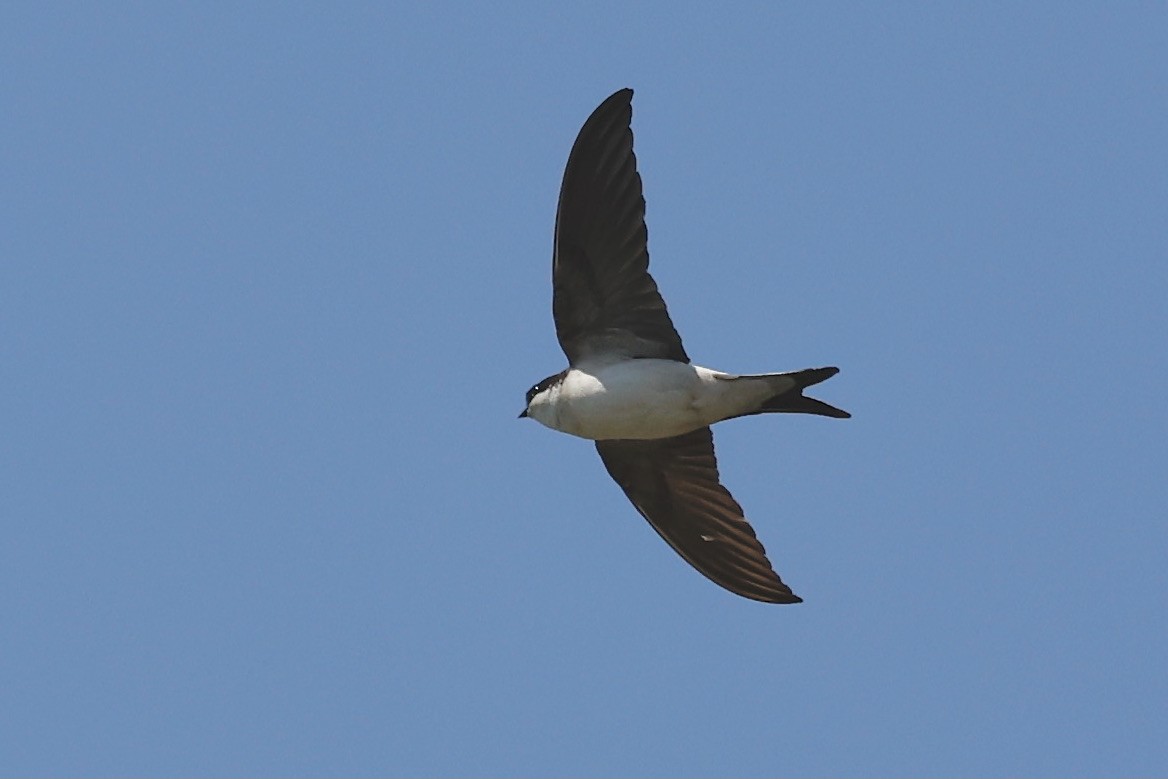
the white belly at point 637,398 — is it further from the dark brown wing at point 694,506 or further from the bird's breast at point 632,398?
the dark brown wing at point 694,506

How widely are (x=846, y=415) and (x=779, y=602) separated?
1125 mm

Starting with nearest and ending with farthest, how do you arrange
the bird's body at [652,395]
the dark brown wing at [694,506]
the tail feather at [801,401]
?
the tail feather at [801,401] → the bird's body at [652,395] → the dark brown wing at [694,506]

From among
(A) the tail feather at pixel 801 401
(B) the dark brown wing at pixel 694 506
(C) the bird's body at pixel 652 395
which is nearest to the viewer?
(A) the tail feather at pixel 801 401

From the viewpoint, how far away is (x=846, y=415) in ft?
31.4

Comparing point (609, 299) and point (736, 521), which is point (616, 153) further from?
point (736, 521)

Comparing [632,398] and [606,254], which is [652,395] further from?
[606,254]

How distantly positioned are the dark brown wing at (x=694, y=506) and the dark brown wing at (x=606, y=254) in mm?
747

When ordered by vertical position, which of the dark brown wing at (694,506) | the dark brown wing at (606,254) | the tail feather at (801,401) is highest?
the dark brown wing at (606,254)

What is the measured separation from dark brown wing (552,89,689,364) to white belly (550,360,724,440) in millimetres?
126

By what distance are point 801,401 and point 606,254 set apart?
3.77 feet

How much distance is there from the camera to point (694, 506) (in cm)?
1040

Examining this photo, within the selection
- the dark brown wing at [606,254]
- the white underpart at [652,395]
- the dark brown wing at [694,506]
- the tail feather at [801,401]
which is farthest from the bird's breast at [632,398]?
the dark brown wing at [694,506]

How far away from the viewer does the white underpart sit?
31.6 feet

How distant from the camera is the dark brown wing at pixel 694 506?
1027cm
